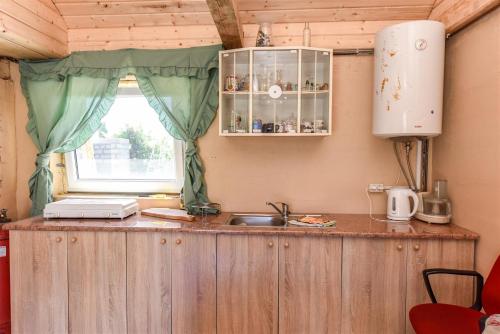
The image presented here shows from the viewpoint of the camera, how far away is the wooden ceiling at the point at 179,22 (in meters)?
2.34

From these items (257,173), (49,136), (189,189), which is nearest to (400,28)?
(257,173)

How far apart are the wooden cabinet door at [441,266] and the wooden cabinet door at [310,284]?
0.44m

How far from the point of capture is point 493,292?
1624mm

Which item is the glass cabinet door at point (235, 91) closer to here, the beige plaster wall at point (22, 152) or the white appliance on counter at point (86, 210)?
the white appliance on counter at point (86, 210)

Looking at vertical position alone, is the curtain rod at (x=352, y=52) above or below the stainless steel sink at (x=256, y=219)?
above

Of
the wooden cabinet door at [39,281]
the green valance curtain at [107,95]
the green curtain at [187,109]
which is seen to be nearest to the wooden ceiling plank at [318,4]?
the green valance curtain at [107,95]

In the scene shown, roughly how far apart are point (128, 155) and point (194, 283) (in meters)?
1.38

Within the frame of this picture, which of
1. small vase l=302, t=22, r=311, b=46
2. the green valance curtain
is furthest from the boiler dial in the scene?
the green valance curtain

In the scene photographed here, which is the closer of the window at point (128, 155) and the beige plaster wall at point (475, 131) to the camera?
the beige plaster wall at point (475, 131)

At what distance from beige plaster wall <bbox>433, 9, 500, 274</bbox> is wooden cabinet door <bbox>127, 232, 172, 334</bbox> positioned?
6.26 feet

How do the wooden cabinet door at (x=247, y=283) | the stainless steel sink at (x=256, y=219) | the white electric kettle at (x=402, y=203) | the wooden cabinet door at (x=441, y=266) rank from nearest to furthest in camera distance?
1. the wooden cabinet door at (x=441, y=266)
2. the wooden cabinet door at (x=247, y=283)
3. the white electric kettle at (x=402, y=203)
4. the stainless steel sink at (x=256, y=219)

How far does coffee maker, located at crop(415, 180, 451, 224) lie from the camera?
217 cm

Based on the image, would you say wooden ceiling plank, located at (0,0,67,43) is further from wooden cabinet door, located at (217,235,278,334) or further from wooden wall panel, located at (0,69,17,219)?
wooden cabinet door, located at (217,235,278,334)

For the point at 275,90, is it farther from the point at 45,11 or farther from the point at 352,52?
the point at 45,11
